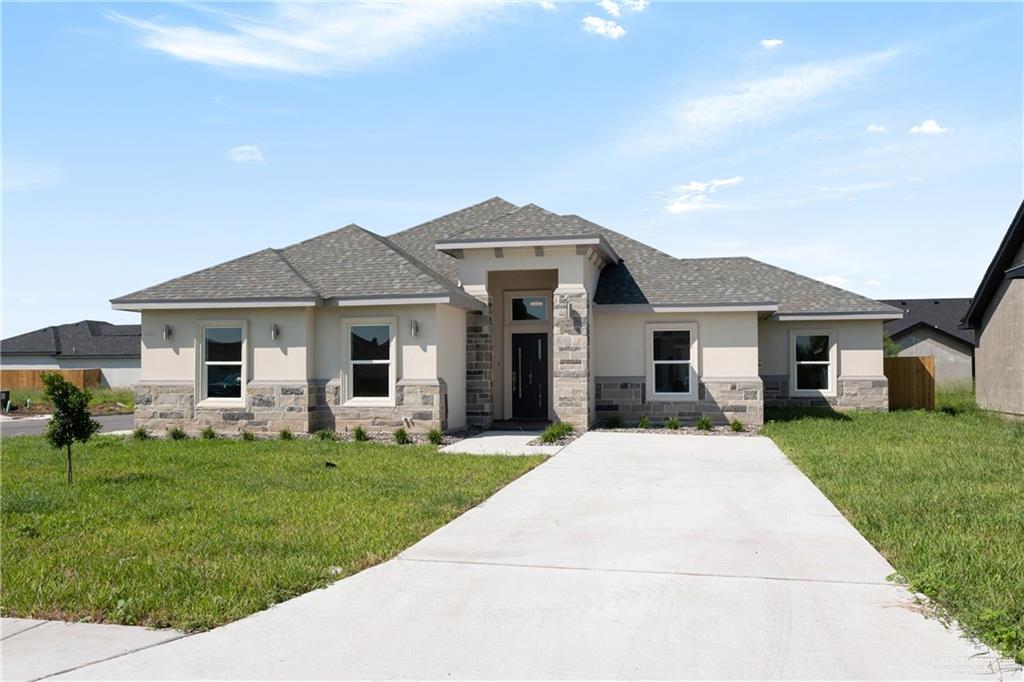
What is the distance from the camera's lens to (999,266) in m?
20.0

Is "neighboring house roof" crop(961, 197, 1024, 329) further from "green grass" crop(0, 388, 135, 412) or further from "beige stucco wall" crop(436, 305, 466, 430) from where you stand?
"green grass" crop(0, 388, 135, 412)

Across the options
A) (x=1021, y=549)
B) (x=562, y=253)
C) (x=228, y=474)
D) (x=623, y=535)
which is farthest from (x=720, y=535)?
(x=562, y=253)

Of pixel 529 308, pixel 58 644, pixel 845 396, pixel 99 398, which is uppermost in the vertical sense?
pixel 529 308

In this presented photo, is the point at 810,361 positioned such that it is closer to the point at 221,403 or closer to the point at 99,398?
the point at 221,403

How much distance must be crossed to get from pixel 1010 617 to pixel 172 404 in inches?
642

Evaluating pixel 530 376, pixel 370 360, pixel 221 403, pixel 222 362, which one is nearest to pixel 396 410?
pixel 370 360

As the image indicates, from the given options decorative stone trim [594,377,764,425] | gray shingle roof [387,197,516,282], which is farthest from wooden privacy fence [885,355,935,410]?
gray shingle roof [387,197,516,282]

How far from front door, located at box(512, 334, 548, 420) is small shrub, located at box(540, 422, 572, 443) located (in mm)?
2615

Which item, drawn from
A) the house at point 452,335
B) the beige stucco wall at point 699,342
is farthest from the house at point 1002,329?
the beige stucco wall at point 699,342

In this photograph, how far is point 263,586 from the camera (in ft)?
18.6

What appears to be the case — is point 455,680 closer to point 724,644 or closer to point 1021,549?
point 724,644

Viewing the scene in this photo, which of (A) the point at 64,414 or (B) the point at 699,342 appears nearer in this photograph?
(A) the point at 64,414

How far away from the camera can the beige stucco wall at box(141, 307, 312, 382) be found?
54.4 ft

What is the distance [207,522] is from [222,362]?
388 inches
